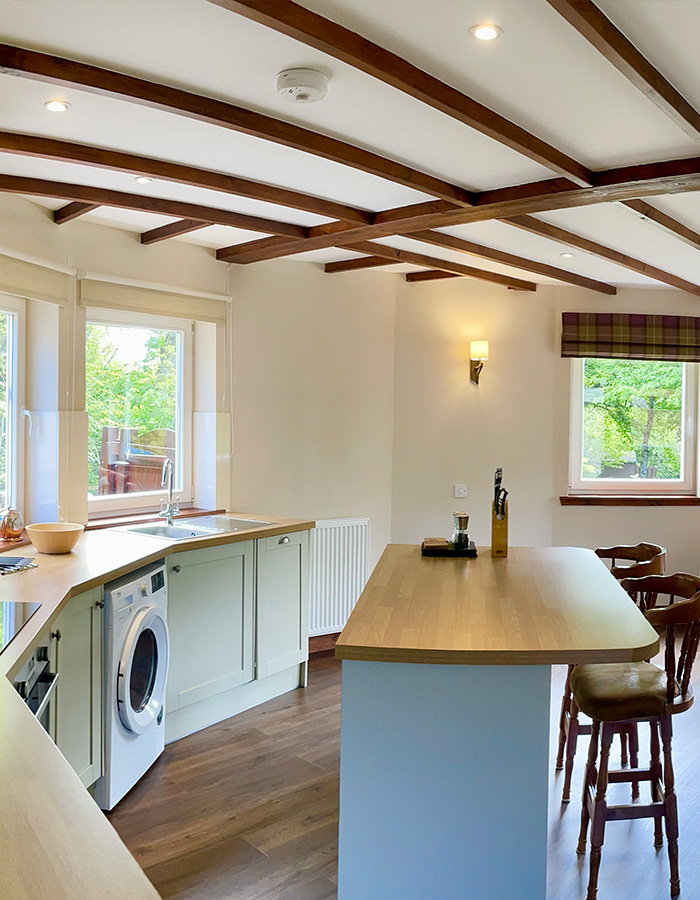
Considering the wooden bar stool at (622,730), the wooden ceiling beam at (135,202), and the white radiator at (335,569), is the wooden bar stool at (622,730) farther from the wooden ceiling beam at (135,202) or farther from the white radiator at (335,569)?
the wooden ceiling beam at (135,202)

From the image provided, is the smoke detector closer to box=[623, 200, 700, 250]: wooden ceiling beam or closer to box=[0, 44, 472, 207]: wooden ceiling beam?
box=[0, 44, 472, 207]: wooden ceiling beam

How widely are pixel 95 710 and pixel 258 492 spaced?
203 centimetres

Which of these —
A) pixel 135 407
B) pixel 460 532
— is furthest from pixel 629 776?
pixel 135 407

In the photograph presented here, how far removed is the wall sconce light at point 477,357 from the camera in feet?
17.8

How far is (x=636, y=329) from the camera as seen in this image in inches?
225

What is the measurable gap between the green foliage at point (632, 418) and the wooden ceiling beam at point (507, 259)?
2.12 feet

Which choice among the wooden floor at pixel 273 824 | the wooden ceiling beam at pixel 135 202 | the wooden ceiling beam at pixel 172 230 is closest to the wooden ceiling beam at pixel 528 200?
the wooden ceiling beam at pixel 135 202

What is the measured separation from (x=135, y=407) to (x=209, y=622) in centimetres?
131

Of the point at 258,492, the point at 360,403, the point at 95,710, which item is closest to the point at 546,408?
the point at 360,403

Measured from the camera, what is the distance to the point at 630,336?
5.72 meters

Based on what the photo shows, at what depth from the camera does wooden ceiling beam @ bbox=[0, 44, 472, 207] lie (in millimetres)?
2016

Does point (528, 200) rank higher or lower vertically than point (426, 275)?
lower

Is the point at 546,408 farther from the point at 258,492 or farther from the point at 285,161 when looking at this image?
the point at 285,161

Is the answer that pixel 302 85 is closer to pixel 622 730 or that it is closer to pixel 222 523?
pixel 622 730
